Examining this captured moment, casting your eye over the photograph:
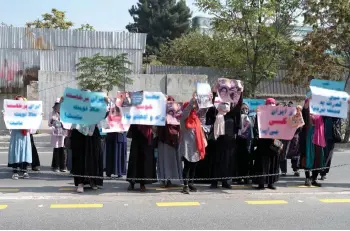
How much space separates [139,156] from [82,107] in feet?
4.32

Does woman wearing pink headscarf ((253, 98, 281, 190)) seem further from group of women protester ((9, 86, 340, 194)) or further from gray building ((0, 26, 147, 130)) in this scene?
gray building ((0, 26, 147, 130))

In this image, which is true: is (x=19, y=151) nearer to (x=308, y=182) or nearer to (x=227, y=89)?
(x=227, y=89)

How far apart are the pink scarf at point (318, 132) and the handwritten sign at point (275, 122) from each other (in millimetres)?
479

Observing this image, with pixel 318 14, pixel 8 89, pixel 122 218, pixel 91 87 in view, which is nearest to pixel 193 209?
pixel 122 218

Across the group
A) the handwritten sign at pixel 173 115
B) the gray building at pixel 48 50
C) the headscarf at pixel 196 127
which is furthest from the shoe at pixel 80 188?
the gray building at pixel 48 50

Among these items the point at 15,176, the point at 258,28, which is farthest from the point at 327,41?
the point at 15,176

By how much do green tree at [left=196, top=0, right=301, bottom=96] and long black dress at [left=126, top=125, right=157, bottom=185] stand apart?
1257cm

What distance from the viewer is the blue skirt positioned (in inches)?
387

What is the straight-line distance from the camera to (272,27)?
68.5 feet

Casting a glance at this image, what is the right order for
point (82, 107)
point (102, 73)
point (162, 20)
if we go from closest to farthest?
point (82, 107) → point (102, 73) → point (162, 20)

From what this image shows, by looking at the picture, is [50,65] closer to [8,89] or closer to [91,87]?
[8,89]

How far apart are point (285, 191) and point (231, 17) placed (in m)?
13.2

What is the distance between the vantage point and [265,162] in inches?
343

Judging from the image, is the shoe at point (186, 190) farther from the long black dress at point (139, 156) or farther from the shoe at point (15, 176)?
the shoe at point (15, 176)
